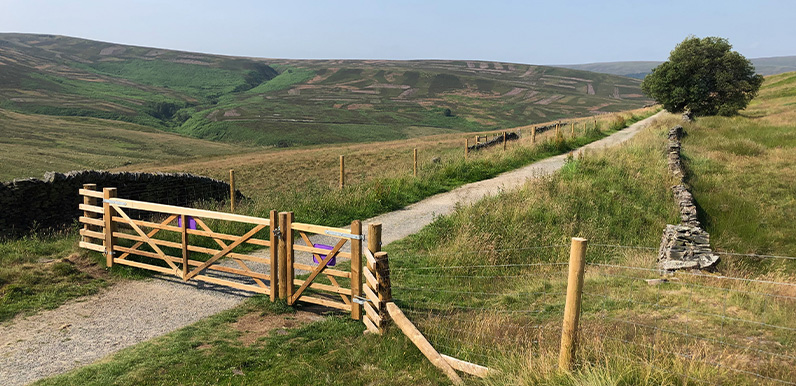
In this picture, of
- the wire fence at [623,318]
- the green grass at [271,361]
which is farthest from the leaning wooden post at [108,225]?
the wire fence at [623,318]

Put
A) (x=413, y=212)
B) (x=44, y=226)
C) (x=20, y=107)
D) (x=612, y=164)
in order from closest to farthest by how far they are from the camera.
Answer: (x=44, y=226) < (x=413, y=212) < (x=612, y=164) < (x=20, y=107)

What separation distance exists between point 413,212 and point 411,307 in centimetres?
745

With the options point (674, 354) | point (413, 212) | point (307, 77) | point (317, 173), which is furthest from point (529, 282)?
point (307, 77)

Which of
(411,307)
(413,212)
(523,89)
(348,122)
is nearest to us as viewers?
(411,307)

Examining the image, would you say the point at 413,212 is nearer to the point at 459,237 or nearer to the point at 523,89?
the point at 459,237

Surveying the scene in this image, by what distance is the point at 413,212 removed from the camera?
15.0m

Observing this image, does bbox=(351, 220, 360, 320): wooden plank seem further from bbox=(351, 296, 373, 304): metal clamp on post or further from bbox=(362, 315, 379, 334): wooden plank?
bbox=(362, 315, 379, 334): wooden plank

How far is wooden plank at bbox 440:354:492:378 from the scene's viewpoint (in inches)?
200

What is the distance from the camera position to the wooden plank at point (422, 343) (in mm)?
5295

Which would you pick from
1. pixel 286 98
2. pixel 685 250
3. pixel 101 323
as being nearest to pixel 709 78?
pixel 685 250

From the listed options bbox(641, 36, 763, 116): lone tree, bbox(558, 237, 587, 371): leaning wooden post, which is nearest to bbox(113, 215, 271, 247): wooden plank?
bbox(558, 237, 587, 371): leaning wooden post

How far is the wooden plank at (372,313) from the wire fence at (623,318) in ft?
1.69

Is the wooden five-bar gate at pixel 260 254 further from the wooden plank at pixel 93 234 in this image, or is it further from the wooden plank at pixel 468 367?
the wooden plank at pixel 468 367

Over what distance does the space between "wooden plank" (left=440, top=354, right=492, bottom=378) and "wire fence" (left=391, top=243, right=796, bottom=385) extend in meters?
0.16
